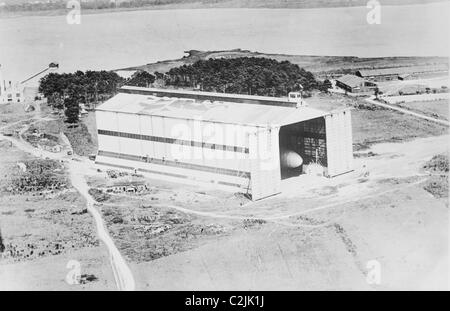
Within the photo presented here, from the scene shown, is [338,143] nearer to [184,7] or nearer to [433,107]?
[433,107]

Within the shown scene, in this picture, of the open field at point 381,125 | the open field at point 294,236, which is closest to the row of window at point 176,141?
the open field at point 294,236

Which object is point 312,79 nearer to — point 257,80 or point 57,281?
point 257,80

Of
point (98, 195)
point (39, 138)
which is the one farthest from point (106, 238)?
point (39, 138)

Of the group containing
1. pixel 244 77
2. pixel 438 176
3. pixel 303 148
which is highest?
pixel 244 77

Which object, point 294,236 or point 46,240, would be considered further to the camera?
point 46,240

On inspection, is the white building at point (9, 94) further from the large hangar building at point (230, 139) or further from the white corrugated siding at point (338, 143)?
the white corrugated siding at point (338, 143)

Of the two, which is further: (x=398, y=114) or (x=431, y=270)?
(x=398, y=114)
